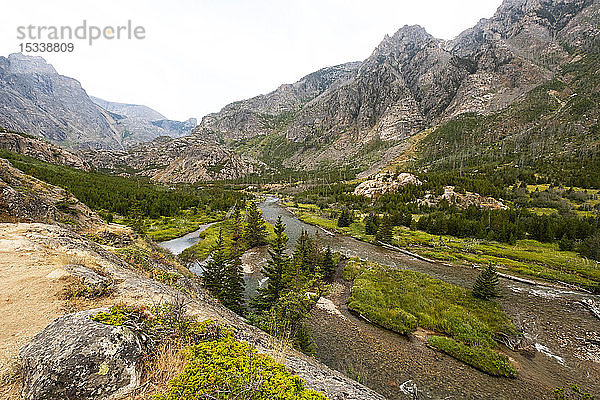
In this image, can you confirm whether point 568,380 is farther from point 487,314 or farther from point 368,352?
point 368,352

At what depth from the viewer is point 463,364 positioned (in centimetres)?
2112

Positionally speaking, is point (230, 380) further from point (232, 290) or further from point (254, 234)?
point (254, 234)

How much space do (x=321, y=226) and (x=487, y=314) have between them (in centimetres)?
4922

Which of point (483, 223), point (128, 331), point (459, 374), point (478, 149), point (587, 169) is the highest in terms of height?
point (478, 149)

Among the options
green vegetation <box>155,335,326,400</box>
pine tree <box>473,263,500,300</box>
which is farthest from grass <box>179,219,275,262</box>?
green vegetation <box>155,335,326,400</box>

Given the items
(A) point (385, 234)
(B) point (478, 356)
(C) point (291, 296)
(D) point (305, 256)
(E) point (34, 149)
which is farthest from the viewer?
(E) point (34, 149)

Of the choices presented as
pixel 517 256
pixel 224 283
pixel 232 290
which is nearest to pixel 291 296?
pixel 232 290

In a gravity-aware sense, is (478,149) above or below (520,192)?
above

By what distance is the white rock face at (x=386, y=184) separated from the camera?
333 feet

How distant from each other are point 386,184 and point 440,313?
84.0 metres

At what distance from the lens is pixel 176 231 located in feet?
200

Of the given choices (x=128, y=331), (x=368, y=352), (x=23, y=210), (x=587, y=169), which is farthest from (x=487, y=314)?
(x=587, y=169)

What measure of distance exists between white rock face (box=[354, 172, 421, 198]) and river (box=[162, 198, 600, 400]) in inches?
2729

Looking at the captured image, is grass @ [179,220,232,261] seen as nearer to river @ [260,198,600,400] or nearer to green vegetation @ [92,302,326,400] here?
river @ [260,198,600,400]
